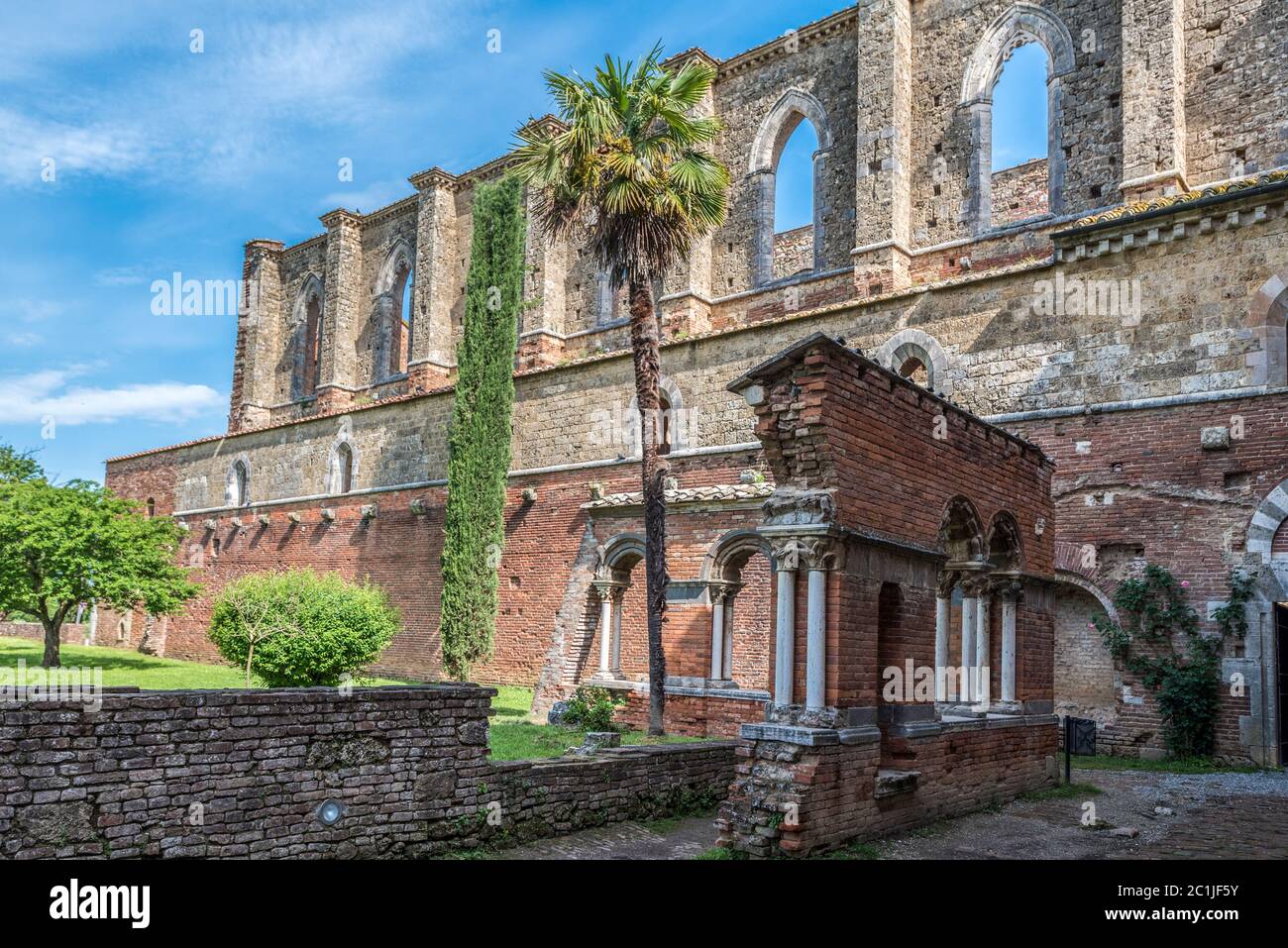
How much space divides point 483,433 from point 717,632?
31.3 ft

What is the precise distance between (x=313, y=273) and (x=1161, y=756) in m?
34.2

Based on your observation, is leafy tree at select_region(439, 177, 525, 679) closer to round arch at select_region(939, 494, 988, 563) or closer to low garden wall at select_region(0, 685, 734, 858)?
low garden wall at select_region(0, 685, 734, 858)

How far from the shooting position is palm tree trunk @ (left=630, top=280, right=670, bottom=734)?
14.3 m

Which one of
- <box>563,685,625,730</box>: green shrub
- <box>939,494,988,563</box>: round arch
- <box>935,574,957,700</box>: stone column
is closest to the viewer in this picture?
<box>935,574,957,700</box>: stone column

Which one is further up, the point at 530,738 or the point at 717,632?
the point at 717,632

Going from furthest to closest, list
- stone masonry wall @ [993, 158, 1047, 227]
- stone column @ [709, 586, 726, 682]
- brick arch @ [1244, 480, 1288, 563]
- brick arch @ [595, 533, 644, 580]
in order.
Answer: stone masonry wall @ [993, 158, 1047, 227]
brick arch @ [595, 533, 644, 580]
stone column @ [709, 586, 726, 682]
brick arch @ [1244, 480, 1288, 563]

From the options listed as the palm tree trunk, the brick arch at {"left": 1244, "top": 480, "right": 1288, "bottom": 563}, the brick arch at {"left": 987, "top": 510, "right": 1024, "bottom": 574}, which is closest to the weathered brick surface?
the brick arch at {"left": 987, "top": 510, "right": 1024, "bottom": 574}

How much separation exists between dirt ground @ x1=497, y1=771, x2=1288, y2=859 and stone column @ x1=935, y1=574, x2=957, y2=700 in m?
1.36

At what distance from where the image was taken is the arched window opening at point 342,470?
30.5m

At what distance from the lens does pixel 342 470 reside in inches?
1209

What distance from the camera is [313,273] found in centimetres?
3941

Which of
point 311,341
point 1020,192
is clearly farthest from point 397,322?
point 1020,192

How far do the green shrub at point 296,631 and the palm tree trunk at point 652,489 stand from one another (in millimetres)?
5885

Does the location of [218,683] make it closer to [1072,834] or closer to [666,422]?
[666,422]
